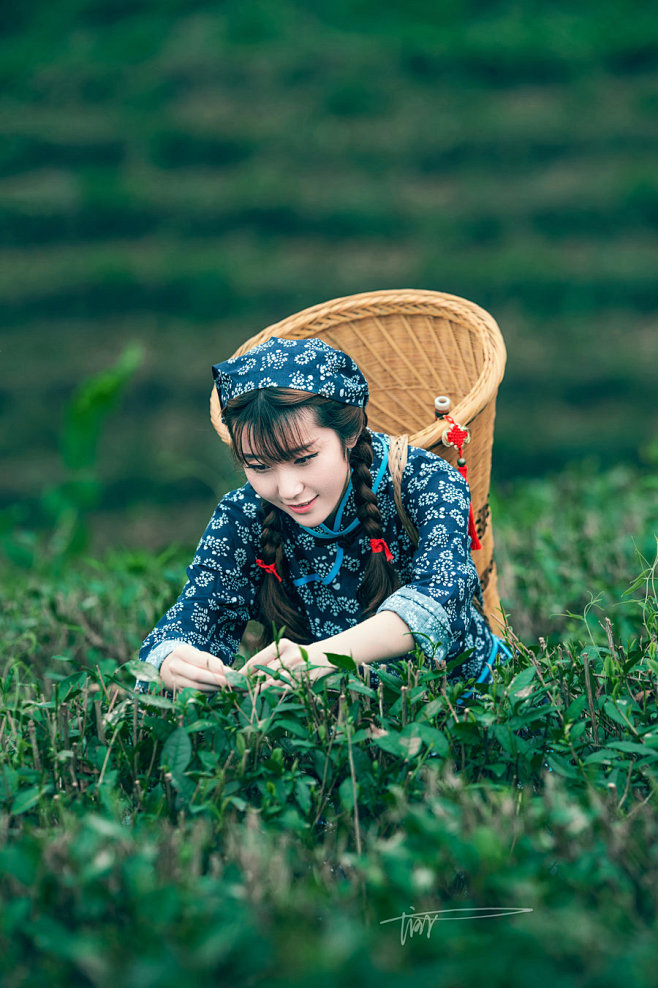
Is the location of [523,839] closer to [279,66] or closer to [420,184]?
[420,184]

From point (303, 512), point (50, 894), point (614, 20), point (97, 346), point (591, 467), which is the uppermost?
point (614, 20)

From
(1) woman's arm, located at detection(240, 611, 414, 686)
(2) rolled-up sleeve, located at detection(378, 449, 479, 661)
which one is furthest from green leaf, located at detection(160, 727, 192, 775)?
(2) rolled-up sleeve, located at detection(378, 449, 479, 661)

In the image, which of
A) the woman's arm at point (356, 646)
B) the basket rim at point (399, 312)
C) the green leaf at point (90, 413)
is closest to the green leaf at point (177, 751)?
the woman's arm at point (356, 646)

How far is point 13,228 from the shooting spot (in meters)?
5.62

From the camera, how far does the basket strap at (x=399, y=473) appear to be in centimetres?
222

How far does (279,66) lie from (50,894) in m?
5.59

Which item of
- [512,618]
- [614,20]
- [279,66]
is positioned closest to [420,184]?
[279,66]

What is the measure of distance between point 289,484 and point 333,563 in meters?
0.34

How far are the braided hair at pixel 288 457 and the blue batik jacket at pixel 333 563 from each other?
1.4 inches

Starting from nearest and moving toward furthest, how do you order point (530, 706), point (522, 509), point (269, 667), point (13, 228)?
point (530, 706) → point (269, 667) → point (522, 509) → point (13, 228)

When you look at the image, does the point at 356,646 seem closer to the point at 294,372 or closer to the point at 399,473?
the point at 399,473
